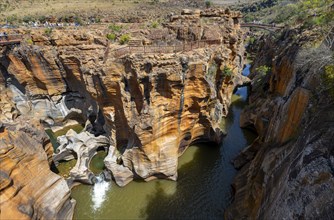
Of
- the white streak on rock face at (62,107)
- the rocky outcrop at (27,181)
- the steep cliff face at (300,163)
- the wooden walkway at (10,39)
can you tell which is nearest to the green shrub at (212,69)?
the steep cliff face at (300,163)

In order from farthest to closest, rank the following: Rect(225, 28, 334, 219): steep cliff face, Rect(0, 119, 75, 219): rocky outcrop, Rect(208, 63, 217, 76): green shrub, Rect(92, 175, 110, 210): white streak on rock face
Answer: Rect(208, 63, 217, 76): green shrub, Rect(92, 175, 110, 210): white streak on rock face, Rect(0, 119, 75, 219): rocky outcrop, Rect(225, 28, 334, 219): steep cliff face

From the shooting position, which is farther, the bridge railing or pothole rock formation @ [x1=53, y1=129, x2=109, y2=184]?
pothole rock formation @ [x1=53, y1=129, x2=109, y2=184]

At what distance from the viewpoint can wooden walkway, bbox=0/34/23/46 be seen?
20.2 meters

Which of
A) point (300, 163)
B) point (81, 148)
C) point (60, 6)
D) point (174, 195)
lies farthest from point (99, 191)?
point (60, 6)

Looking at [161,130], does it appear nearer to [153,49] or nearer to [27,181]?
[153,49]

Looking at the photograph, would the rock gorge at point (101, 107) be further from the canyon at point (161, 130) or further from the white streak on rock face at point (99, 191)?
the white streak on rock face at point (99, 191)

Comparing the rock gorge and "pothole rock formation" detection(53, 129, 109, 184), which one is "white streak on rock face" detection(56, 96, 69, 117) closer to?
the rock gorge

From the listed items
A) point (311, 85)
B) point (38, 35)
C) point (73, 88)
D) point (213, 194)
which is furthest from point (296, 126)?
point (38, 35)

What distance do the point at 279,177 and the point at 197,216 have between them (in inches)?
269

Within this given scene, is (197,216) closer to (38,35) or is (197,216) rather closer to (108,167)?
(108,167)

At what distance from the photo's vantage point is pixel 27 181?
1032 cm

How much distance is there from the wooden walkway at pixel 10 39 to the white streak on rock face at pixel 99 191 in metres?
15.3

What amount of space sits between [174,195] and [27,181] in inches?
321

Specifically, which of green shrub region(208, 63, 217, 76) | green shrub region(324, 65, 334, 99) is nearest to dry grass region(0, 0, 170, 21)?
green shrub region(208, 63, 217, 76)
